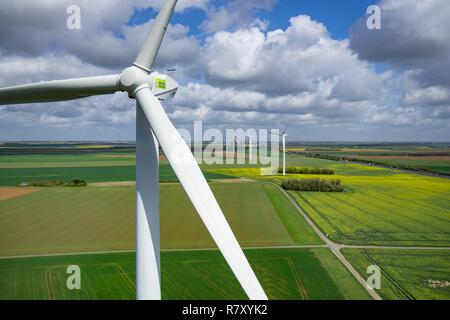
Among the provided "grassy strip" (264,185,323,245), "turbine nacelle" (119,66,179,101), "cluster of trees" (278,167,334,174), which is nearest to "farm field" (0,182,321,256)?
"grassy strip" (264,185,323,245)

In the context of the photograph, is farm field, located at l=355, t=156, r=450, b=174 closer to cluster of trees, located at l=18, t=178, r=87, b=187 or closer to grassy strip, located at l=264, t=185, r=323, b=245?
grassy strip, located at l=264, t=185, r=323, b=245

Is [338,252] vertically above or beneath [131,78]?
beneath

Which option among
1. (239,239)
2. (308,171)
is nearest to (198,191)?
(239,239)

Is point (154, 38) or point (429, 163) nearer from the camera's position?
point (154, 38)

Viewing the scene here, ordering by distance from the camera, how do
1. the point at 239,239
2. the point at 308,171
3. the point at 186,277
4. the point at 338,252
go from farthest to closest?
the point at 308,171 → the point at 239,239 → the point at 338,252 → the point at 186,277

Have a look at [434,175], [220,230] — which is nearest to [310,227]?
[220,230]

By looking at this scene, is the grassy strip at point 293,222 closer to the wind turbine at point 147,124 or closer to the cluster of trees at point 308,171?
the wind turbine at point 147,124

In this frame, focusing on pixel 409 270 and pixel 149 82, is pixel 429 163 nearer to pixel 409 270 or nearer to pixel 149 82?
pixel 409 270
